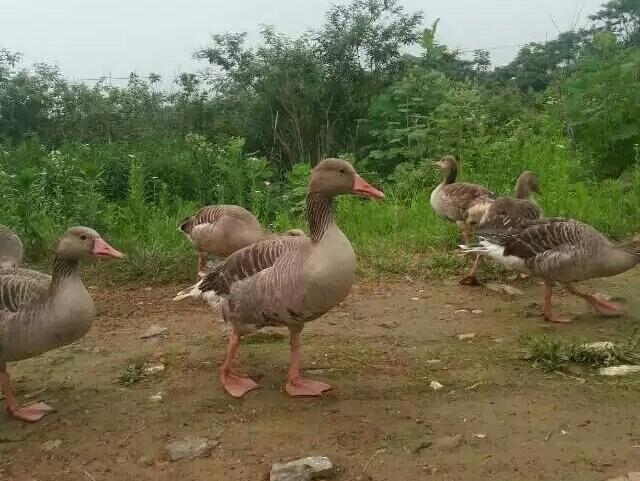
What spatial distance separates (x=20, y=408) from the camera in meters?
4.26

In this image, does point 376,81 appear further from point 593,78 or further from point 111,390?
point 111,390

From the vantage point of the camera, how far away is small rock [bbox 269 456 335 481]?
3268mm

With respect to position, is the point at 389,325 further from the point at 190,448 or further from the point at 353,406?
the point at 190,448

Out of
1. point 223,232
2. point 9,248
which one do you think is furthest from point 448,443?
point 9,248

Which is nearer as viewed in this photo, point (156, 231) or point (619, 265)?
point (619, 265)

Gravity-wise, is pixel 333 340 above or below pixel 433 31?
below

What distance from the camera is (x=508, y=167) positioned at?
10.1 meters

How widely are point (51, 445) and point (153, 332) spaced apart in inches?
71.0

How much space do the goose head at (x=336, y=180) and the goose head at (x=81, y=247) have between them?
1289 millimetres

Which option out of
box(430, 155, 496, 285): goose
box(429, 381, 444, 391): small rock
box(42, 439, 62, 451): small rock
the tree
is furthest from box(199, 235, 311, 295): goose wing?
the tree

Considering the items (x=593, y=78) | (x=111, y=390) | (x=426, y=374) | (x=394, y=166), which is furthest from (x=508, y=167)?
(x=111, y=390)

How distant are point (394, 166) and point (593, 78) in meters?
3.71

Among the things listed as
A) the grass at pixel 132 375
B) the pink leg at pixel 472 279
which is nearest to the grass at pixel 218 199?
the pink leg at pixel 472 279

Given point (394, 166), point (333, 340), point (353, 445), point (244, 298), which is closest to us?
point (353, 445)
